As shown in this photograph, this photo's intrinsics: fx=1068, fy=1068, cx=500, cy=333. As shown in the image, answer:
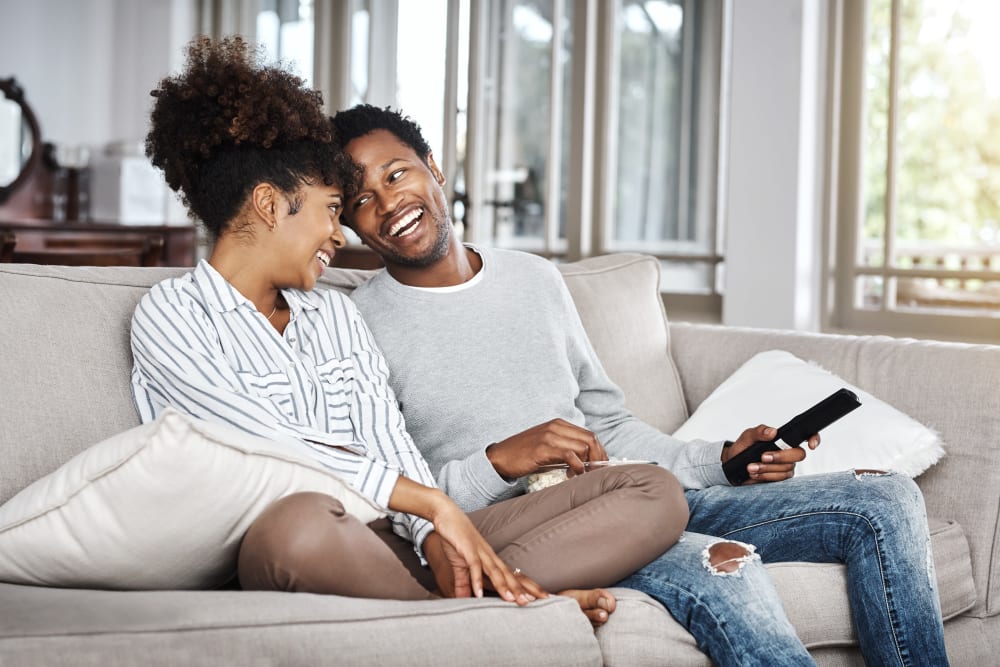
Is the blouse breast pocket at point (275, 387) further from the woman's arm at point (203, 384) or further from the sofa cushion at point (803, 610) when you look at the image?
the sofa cushion at point (803, 610)

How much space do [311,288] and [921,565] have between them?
999 millimetres

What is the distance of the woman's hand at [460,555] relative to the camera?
1297 millimetres

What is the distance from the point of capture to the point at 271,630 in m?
1.11

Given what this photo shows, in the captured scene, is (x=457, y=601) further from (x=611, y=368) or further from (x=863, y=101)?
(x=863, y=101)

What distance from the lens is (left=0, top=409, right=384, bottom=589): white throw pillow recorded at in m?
1.14

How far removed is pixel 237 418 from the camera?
1.38 m

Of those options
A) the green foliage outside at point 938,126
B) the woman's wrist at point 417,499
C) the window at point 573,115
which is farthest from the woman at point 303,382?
the window at point 573,115

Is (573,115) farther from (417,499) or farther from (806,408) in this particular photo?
(417,499)

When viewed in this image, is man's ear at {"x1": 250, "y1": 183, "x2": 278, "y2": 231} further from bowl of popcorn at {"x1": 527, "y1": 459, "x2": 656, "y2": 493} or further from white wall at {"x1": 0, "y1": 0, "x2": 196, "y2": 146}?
white wall at {"x1": 0, "y1": 0, "x2": 196, "y2": 146}

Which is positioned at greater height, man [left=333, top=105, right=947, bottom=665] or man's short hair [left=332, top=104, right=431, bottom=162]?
man's short hair [left=332, top=104, right=431, bottom=162]

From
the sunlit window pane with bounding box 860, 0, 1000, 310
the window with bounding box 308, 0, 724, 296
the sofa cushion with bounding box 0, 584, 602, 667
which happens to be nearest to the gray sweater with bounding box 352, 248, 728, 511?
the sofa cushion with bounding box 0, 584, 602, 667

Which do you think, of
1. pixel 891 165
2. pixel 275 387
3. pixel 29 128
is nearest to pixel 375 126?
pixel 275 387

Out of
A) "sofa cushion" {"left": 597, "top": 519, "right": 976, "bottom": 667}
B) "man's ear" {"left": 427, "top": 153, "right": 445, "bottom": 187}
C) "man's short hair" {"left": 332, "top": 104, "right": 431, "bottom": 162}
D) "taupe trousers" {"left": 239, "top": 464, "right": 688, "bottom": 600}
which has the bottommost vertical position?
"sofa cushion" {"left": 597, "top": 519, "right": 976, "bottom": 667}

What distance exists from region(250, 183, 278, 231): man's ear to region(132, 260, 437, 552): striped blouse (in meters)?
0.12
